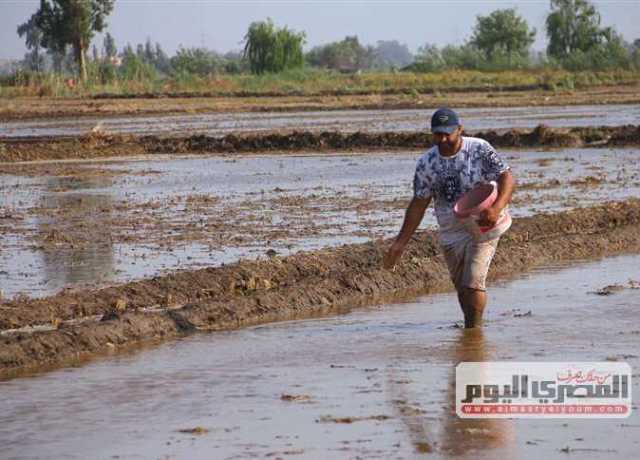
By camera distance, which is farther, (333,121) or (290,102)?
(290,102)

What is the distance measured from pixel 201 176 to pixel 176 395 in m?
13.9

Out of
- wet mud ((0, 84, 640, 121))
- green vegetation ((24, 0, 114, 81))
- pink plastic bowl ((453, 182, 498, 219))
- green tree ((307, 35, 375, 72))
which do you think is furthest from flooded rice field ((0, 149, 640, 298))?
green tree ((307, 35, 375, 72))

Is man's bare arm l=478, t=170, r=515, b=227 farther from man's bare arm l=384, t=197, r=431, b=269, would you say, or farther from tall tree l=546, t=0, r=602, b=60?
tall tree l=546, t=0, r=602, b=60

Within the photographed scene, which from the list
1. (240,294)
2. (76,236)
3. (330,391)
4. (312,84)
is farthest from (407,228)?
(312,84)

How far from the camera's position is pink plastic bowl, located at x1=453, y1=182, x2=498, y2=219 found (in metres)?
8.07

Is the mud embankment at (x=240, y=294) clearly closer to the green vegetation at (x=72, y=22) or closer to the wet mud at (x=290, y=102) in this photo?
the wet mud at (x=290, y=102)

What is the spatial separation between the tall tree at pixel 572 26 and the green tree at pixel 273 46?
20.6 m

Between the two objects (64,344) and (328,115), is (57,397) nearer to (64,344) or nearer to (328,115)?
(64,344)

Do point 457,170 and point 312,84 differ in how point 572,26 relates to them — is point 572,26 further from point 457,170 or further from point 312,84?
point 457,170

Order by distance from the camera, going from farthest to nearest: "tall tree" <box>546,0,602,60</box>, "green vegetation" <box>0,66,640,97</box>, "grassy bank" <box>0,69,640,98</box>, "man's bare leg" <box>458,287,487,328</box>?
"tall tree" <box>546,0,602,60</box>
"green vegetation" <box>0,66,640,97</box>
"grassy bank" <box>0,69,640,98</box>
"man's bare leg" <box>458,287,487,328</box>

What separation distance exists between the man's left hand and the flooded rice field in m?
3.88

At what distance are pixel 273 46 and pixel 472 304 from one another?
A: 6407cm

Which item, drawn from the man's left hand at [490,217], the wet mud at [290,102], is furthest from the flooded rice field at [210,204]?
the wet mud at [290,102]

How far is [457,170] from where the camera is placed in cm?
820
